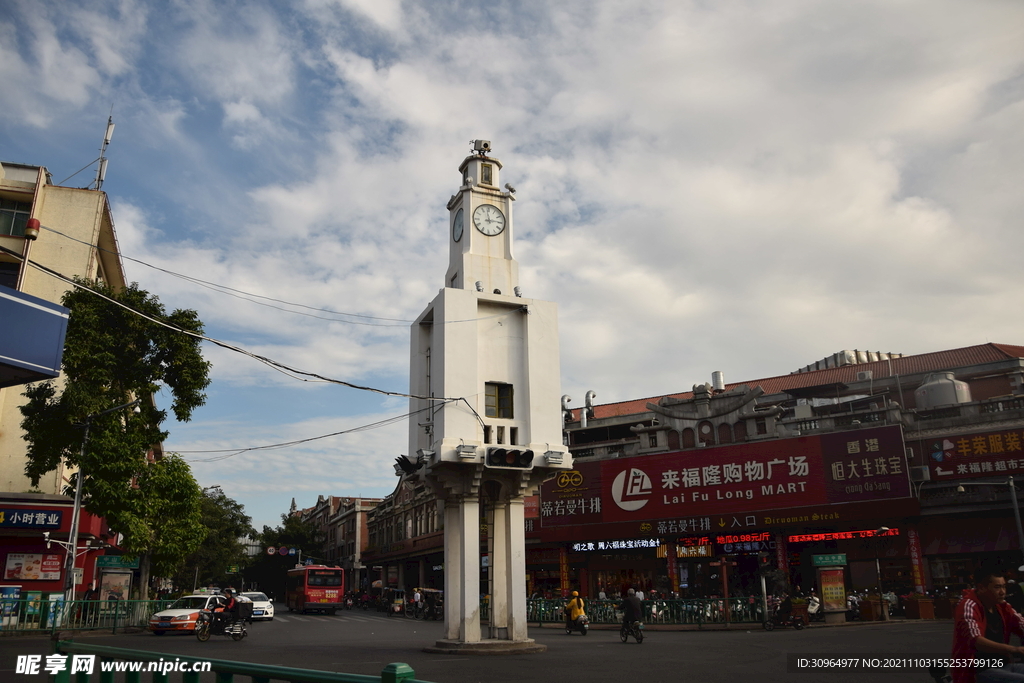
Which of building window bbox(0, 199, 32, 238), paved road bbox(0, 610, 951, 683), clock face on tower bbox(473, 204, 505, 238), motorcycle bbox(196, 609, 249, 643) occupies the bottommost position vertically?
paved road bbox(0, 610, 951, 683)

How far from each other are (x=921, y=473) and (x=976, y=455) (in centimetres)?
258

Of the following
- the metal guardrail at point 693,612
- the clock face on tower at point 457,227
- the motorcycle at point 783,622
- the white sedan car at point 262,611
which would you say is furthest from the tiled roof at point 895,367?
the clock face on tower at point 457,227

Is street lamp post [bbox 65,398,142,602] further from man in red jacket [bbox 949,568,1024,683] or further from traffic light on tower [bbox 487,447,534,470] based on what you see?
man in red jacket [bbox 949,568,1024,683]

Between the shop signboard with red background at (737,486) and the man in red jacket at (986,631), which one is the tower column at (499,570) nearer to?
the man in red jacket at (986,631)

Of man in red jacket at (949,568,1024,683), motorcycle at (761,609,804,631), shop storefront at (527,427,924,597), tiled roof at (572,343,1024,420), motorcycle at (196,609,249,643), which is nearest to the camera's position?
man in red jacket at (949,568,1024,683)

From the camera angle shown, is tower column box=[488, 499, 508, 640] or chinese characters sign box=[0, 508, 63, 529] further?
chinese characters sign box=[0, 508, 63, 529]

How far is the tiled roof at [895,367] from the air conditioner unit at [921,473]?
10890 millimetres

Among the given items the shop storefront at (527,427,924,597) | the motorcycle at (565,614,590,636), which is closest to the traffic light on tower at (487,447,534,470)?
the motorcycle at (565,614,590,636)

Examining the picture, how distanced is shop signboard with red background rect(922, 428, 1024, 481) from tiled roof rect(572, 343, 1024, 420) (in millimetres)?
9622

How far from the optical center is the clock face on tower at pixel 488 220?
72.6 ft

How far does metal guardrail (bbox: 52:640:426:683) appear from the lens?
4.15 meters

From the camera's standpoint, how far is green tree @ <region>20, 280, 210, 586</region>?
2502 centimetres

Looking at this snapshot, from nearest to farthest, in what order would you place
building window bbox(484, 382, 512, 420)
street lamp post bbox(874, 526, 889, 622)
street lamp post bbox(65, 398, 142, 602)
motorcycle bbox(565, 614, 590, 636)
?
1. building window bbox(484, 382, 512, 420)
2. street lamp post bbox(65, 398, 142, 602)
3. motorcycle bbox(565, 614, 590, 636)
4. street lamp post bbox(874, 526, 889, 622)

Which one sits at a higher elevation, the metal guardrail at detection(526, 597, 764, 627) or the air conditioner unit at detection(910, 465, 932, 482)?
the air conditioner unit at detection(910, 465, 932, 482)
